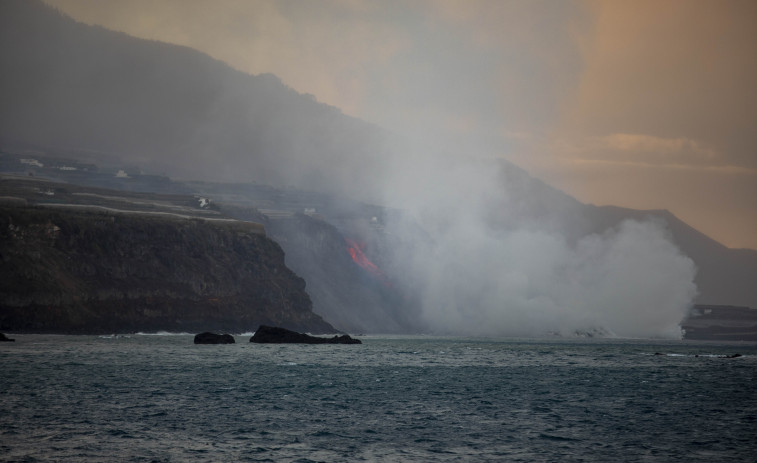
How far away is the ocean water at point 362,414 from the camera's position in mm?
52875

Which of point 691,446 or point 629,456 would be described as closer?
point 629,456

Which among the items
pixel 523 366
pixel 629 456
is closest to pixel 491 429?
pixel 629 456

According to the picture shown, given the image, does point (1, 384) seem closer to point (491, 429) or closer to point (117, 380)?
point (117, 380)

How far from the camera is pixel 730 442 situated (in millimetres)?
57906

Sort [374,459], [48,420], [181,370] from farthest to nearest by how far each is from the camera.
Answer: [181,370]
[48,420]
[374,459]

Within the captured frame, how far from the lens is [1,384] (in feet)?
291

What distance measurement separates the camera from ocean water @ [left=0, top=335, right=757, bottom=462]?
173 ft

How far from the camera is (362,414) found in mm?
72062

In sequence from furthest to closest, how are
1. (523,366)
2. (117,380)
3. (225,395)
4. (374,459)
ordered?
(523,366), (117,380), (225,395), (374,459)

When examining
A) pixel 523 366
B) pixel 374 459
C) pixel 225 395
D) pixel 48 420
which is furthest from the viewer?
pixel 523 366

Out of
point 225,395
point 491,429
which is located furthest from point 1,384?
point 491,429

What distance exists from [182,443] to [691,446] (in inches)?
1356

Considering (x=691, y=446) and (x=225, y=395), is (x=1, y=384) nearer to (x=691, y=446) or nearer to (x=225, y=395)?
(x=225, y=395)

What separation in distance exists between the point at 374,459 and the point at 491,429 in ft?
54.1
